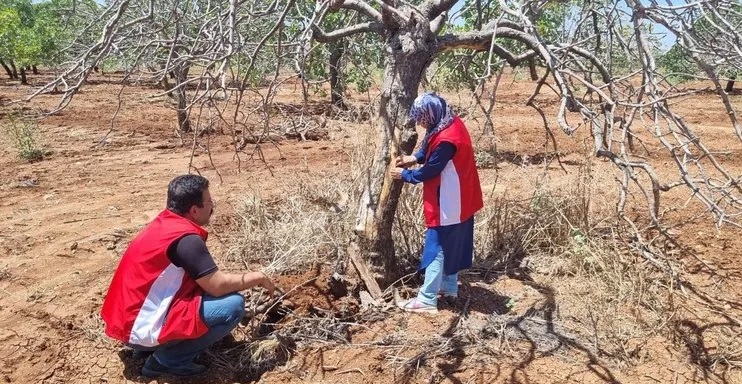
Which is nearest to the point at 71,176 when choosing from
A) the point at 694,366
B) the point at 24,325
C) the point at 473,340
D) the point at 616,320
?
the point at 24,325

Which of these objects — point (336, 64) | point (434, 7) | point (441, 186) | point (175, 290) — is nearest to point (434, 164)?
point (441, 186)

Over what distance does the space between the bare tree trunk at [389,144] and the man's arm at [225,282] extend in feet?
2.84

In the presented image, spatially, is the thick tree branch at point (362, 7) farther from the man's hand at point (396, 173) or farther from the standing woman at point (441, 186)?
the man's hand at point (396, 173)

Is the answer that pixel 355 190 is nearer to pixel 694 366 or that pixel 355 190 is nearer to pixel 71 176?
pixel 694 366

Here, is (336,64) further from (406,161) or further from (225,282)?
(225,282)

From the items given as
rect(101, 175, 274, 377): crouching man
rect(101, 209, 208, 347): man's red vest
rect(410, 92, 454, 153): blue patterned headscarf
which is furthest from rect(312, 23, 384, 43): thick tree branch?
rect(101, 209, 208, 347): man's red vest

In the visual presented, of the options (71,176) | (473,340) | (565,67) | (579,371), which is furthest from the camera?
(71,176)

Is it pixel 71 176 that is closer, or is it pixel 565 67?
pixel 565 67

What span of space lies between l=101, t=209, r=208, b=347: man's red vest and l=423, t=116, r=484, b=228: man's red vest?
128 cm

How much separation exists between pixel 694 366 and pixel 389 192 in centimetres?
183

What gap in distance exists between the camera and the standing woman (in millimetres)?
3127

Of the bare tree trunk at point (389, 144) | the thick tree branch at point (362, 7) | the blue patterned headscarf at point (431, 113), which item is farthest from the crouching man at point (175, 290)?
the thick tree branch at point (362, 7)

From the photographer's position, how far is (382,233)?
3449mm

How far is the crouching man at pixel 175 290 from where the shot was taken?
263 centimetres
